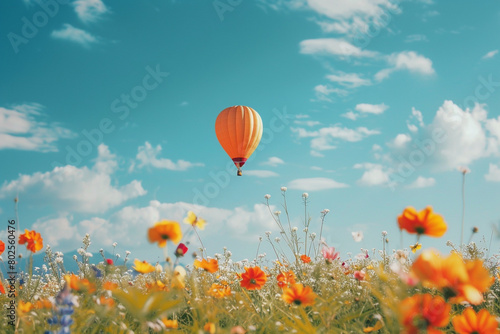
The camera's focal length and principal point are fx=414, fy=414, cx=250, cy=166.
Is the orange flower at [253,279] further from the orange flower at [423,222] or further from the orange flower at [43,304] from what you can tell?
the orange flower at [423,222]

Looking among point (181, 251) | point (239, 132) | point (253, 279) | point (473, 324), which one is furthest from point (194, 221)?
point (239, 132)

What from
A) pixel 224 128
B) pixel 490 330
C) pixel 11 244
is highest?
pixel 224 128

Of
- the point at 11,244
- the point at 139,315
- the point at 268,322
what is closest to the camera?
the point at 139,315

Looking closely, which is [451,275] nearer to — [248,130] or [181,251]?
[181,251]

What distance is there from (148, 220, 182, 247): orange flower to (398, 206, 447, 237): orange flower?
0.97 meters

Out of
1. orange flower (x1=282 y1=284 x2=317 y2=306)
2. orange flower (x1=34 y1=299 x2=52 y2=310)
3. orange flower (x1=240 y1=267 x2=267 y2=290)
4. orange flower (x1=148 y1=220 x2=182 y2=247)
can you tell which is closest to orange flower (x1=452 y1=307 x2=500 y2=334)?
orange flower (x1=282 y1=284 x2=317 y2=306)

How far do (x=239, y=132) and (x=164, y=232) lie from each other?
38.6ft

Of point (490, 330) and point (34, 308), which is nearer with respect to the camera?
point (490, 330)

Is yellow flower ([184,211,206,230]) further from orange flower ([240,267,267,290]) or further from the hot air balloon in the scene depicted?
the hot air balloon

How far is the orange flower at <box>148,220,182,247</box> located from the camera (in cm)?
187

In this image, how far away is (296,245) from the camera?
4461mm

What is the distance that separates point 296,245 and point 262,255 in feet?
5.15

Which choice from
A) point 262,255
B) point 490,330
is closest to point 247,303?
point 490,330

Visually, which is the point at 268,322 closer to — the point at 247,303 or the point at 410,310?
the point at 247,303
